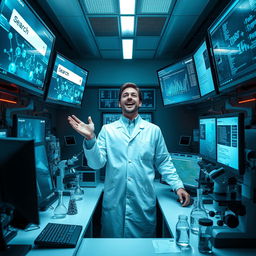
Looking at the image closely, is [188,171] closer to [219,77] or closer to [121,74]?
[219,77]

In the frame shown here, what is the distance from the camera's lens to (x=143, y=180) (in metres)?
2.06

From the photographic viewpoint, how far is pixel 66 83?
264 cm

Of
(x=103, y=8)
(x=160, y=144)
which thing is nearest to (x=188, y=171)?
(x=160, y=144)

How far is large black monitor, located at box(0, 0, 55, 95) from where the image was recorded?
1.40 metres

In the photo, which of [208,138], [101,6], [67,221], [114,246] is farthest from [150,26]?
[114,246]

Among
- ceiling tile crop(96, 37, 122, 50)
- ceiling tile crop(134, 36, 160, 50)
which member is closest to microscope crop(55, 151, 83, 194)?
ceiling tile crop(96, 37, 122, 50)

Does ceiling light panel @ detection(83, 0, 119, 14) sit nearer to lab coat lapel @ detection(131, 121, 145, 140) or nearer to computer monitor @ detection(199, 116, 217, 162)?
lab coat lapel @ detection(131, 121, 145, 140)

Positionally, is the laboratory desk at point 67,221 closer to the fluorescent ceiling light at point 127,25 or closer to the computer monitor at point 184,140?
the computer monitor at point 184,140

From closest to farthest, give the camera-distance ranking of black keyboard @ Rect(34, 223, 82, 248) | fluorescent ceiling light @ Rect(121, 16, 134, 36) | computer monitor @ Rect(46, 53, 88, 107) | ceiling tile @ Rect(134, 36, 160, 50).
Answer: black keyboard @ Rect(34, 223, 82, 248) → computer monitor @ Rect(46, 53, 88, 107) → fluorescent ceiling light @ Rect(121, 16, 134, 36) → ceiling tile @ Rect(134, 36, 160, 50)

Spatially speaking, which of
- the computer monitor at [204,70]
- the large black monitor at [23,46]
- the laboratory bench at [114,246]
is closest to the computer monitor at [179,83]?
the computer monitor at [204,70]

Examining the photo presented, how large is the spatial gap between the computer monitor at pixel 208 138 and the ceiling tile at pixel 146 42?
1454mm

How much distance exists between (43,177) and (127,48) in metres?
2.11

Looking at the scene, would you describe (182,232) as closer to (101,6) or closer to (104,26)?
(101,6)

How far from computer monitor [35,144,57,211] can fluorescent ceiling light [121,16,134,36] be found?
5.05 ft
